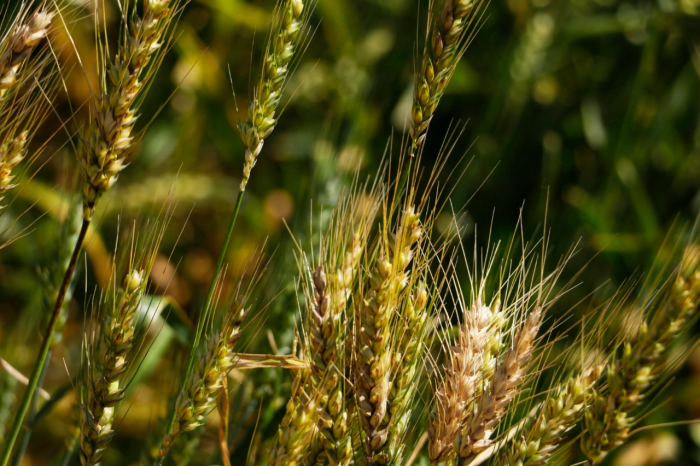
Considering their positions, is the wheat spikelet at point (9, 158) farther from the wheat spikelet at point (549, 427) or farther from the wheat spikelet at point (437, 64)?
the wheat spikelet at point (549, 427)

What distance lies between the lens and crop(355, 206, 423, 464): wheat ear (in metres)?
0.39

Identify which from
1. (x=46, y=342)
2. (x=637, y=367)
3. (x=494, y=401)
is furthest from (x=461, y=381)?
(x=46, y=342)

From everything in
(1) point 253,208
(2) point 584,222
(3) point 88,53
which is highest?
(3) point 88,53

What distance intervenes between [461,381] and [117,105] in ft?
0.89

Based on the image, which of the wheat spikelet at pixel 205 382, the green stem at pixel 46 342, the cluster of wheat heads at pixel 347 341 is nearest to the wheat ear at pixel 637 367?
the cluster of wheat heads at pixel 347 341

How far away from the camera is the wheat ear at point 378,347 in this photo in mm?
389

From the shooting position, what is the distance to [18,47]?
404 millimetres

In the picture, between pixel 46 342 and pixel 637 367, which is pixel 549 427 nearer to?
pixel 637 367

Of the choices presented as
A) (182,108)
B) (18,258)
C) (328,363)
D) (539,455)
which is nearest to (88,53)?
(182,108)

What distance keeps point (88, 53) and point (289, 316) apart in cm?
91

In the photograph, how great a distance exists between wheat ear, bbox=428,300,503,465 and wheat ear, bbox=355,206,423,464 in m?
0.03

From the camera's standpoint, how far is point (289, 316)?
0.60 m

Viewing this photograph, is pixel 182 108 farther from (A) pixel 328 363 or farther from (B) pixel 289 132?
(A) pixel 328 363

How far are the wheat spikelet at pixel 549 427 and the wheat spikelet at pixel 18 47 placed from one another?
15.6 inches
